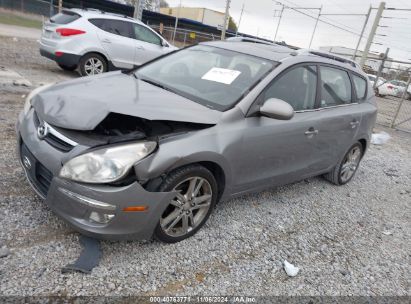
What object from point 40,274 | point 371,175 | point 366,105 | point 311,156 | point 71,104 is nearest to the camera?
point 40,274

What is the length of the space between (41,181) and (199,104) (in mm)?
1427

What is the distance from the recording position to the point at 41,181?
110 inches

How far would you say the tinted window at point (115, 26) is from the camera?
920 centimetres

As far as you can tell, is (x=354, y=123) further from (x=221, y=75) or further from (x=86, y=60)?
(x=86, y=60)

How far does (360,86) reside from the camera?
5234mm

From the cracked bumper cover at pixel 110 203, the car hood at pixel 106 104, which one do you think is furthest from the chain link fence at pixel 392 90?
the cracked bumper cover at pixel 110 203

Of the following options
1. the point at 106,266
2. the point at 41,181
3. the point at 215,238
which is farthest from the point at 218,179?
the point at 41,181

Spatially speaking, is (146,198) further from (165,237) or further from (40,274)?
(40,274)

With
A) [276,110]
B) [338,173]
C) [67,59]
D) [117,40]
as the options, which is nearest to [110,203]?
[276,110]

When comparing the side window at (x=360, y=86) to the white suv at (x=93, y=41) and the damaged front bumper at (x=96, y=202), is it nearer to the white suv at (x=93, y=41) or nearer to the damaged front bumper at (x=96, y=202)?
the damaged front bumper at (x=96, y=202)

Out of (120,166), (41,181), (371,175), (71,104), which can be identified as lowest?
(371,175)

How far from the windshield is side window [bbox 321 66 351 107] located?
933 millimetres

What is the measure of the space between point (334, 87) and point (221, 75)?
1715 mm

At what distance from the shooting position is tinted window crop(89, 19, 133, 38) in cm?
920
